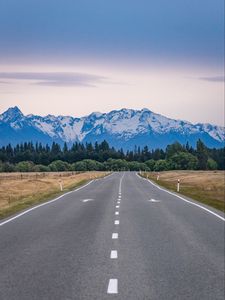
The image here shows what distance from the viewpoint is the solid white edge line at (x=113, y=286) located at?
353 inches

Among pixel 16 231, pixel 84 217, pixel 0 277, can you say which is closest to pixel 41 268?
pixel 0 277

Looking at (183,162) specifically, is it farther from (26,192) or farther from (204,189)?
(26,192)

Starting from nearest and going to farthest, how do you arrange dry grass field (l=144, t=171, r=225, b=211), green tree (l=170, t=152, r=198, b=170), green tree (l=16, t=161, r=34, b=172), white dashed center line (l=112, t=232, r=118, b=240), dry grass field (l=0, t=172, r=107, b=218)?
white dashed center line (l=112, t=232, r=118, b=240) → dry grass field (l=0, t=172, r=107, b=218) → dry grass field (l=144, t=171, r=225, b=211) → green tree (l=16, t=161, r=34, b=172) → green tree (l=170, t=152, r=198, b=170)

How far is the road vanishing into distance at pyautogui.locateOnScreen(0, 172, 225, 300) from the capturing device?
9039 millimetres

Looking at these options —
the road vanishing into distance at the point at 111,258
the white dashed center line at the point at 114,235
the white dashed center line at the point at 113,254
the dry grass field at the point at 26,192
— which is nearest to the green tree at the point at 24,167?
the dry grass field at the point at 26,192

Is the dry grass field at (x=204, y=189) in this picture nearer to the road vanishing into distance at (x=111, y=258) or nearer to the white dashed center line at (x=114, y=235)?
the road vanishing into distance at (x=111, y=258)

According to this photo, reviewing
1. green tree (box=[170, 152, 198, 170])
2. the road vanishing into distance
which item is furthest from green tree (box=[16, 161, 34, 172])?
the road vanishing into distance

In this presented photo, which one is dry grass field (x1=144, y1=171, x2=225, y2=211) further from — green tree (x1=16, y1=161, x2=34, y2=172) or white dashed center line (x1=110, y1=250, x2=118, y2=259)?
green tree (x1=16, y1=161, x2=34, y2=172)

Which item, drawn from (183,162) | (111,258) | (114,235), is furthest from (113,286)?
(183,162)

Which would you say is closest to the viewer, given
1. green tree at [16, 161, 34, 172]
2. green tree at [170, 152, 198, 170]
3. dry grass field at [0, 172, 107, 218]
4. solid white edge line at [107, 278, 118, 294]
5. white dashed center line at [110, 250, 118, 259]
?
solid white edge line at [107, 278, 118, 294]

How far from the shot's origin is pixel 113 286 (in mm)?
9320

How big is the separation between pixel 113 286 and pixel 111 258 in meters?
2.76

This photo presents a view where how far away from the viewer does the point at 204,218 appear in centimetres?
2145

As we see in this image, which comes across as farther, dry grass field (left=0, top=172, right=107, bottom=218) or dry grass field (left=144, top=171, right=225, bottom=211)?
dry grass field (left=144, top=171, right=225, bottom=211)
